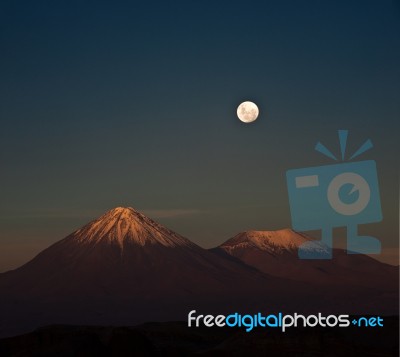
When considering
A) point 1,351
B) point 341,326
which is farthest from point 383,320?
point 1,351

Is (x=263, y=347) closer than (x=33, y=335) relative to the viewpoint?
Yes

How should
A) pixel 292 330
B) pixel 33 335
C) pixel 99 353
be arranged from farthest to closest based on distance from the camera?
pixel 33 335, pixel 292 330, pixel 99 353

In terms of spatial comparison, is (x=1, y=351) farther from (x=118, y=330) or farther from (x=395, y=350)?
(x=395, y=350)

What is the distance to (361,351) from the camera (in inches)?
2980

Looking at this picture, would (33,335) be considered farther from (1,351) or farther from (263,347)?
(263,347)

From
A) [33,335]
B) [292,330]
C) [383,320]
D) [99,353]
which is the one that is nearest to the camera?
[99,353]

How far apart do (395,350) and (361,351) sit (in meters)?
3.68

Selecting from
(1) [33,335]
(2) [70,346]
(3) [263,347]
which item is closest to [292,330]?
(3) [263,347]

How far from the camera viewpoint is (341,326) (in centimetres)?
9944

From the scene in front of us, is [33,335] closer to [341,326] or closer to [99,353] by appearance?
[99,353]

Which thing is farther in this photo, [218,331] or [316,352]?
[218,331]

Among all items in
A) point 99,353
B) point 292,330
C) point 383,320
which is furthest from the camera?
point 383,320

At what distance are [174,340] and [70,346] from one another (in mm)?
17236

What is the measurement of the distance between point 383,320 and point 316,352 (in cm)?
2198
